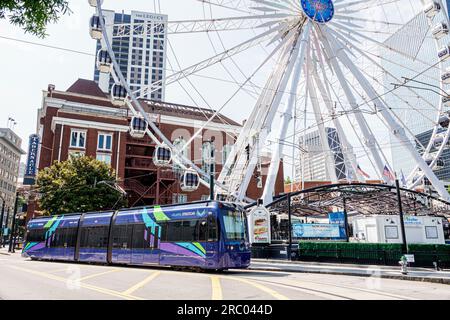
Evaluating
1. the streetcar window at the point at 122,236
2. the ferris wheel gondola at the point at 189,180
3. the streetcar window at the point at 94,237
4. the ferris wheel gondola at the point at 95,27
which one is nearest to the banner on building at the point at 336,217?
the ferris wheel gondola at the point at 189,180

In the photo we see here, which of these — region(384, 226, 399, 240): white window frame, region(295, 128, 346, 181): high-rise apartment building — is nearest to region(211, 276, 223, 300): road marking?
region(384, 226, 399, 240): white window frame

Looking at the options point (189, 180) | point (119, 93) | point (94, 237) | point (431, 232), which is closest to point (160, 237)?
point (94, 237)

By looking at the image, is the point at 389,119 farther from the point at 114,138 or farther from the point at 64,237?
the point at 114,138

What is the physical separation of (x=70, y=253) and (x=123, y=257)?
5.55 m

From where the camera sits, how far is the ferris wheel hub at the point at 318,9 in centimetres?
2972

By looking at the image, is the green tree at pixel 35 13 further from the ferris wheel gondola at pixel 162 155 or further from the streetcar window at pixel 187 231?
the ferris wheel gondola at pixel 162 155

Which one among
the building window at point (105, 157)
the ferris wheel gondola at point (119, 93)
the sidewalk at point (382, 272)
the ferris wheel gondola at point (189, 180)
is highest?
the building window at point (105, 157)

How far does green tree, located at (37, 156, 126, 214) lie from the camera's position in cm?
3438

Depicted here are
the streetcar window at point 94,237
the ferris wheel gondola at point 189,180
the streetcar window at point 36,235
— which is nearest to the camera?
the streetcar window at point 94,237

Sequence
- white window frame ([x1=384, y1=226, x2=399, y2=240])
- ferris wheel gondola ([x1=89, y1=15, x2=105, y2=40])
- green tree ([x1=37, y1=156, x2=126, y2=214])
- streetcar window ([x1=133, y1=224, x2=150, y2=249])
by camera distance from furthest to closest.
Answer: green tree ([x1=37, y1=156, x2=126, y2=214]), white window frame ([x1=384, y1=226, x2=399, y2=240]), ferris wheel gondola ([x1=89, y1=15, x2=105, y2=40]), streetcar window ([x1=133, y1=224, x2=150, y2=249])

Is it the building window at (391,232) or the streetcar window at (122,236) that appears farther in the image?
the building window at (391,232)

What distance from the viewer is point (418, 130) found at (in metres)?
37.1

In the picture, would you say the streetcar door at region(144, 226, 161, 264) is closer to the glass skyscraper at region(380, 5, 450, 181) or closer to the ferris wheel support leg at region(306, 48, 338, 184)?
the ferris wheel support leg at region(306, 48, 338, 184)

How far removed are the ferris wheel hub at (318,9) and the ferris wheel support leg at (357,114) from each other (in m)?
1.82
